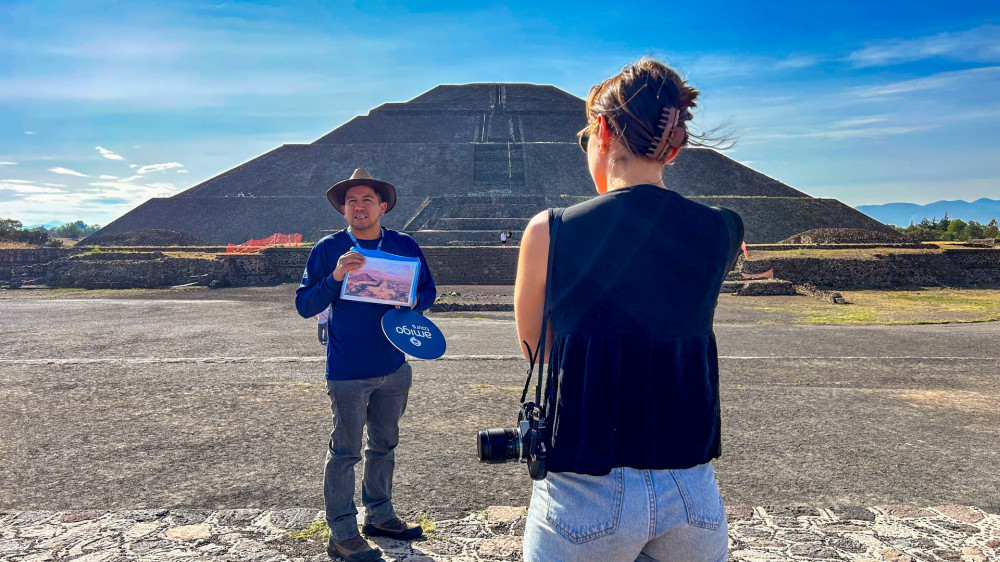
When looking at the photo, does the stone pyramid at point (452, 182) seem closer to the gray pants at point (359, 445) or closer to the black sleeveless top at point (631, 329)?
the gray pants at point (359, 445)

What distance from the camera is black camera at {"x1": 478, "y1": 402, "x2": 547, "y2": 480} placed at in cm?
155

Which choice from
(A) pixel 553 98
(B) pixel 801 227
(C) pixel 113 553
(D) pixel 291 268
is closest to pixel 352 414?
(C) pixel 113 553

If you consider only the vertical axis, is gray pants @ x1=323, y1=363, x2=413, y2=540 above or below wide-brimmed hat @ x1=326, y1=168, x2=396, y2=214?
below

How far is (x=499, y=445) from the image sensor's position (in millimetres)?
1739

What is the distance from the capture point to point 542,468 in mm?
1535

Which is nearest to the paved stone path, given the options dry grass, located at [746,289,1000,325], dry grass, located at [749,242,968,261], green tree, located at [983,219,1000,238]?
dry grass, located at [746,289,1000,325]

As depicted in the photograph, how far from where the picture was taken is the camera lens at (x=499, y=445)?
67.8 inches

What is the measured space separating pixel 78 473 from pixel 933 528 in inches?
183

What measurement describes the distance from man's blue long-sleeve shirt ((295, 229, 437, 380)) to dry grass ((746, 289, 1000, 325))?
34.9ft

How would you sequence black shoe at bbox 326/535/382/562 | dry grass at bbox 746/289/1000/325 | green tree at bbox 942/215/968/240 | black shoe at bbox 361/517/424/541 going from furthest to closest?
green tree at bbox 942/215/968/240 < dry grass at bbox 746/289/1000/325 < black shoe at bbox 361/517/424/541 < black shoe at bbox 326/535/382/562

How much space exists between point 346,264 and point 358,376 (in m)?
0.50

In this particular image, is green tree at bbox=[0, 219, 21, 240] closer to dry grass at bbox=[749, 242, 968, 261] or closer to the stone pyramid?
the stone pyramid

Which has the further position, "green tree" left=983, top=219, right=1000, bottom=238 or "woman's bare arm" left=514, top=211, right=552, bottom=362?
"green tree" left=983, top=219, right=1000, bottom=238

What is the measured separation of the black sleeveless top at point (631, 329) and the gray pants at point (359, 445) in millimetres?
1768
